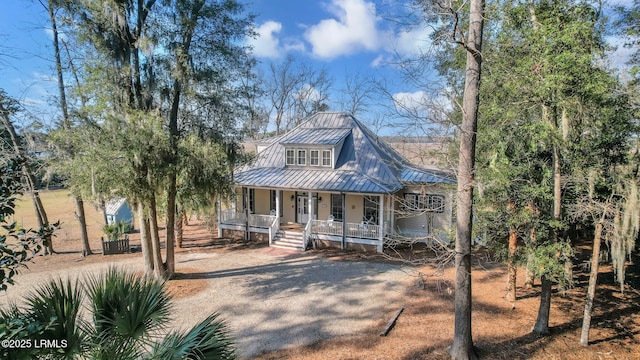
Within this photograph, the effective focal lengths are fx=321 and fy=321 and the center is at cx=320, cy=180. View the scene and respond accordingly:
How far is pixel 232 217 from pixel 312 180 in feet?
18.8

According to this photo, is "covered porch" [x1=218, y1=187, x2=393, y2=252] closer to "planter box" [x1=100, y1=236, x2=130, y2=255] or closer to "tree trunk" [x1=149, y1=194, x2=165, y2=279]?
"planter box" [x1=100, y1=236, x2=130, y2=255]

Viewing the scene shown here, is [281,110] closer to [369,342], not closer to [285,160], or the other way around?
[285,160]

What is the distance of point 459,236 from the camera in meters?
6.69

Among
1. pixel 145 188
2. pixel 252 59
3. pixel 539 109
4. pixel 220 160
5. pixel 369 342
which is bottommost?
pixel 369 342

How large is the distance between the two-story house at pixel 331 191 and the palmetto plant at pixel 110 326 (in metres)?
11.7

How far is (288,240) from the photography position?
17.1 m

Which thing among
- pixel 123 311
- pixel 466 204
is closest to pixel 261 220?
pixel 466 204

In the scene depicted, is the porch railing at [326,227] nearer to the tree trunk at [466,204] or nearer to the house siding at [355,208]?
the house siding at [355,208]

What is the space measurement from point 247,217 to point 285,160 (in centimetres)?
408

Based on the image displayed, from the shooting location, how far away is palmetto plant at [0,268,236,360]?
3.35 meters

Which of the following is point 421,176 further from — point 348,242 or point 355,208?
point 348,242

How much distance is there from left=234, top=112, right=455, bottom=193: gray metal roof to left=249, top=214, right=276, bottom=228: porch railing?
194 centimetres

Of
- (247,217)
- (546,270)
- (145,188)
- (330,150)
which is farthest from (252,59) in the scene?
(546,270)

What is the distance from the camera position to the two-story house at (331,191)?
1650 cm
